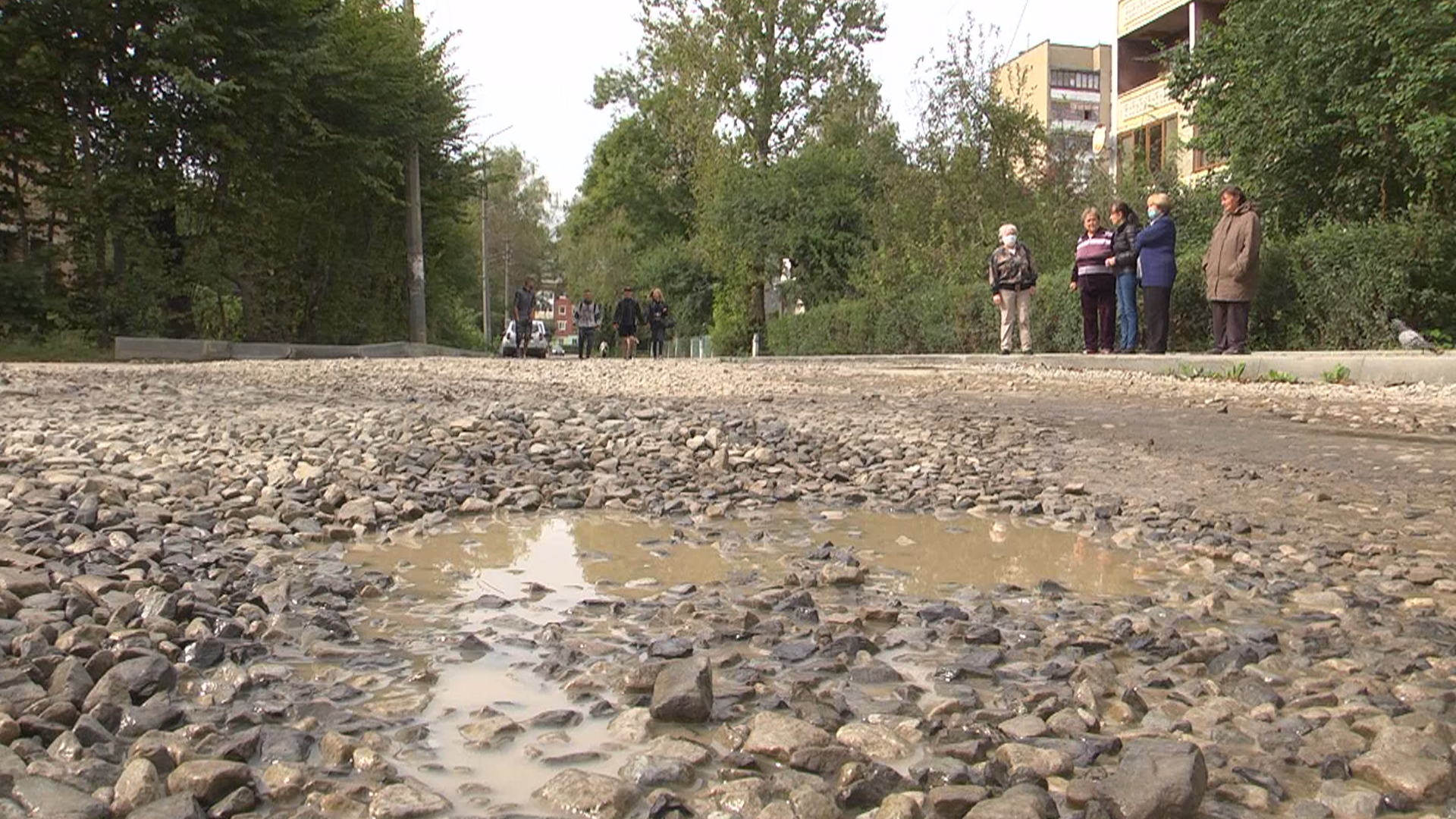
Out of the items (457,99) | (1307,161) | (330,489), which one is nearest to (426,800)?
(330,489)

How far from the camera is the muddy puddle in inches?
78.5

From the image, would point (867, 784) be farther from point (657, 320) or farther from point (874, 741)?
point (657, 320)

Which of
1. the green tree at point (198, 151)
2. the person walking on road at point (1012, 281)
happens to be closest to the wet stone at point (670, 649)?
the person walking on road at point (1012, 281)

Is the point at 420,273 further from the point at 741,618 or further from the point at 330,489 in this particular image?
the point at 741,618

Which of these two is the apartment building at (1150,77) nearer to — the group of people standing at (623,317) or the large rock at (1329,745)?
the group of people standing at (623,317)

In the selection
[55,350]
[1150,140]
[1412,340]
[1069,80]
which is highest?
[1069,80]

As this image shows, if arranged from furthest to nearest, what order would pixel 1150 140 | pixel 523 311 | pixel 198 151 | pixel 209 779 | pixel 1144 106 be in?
pixel 1144 106 < pixel 1150 140 < pixel 523 311 < pixel 198 151 < pixel 209 779

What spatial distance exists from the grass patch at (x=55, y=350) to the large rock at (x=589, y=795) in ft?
51.5

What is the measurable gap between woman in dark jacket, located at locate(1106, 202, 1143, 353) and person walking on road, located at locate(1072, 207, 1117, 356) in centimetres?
10

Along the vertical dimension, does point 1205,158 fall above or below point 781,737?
above

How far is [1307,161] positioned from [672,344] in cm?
3585

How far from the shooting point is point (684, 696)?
2.12m

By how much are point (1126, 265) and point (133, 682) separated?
12355 mm

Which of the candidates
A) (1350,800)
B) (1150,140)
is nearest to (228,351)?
(1350,800)
